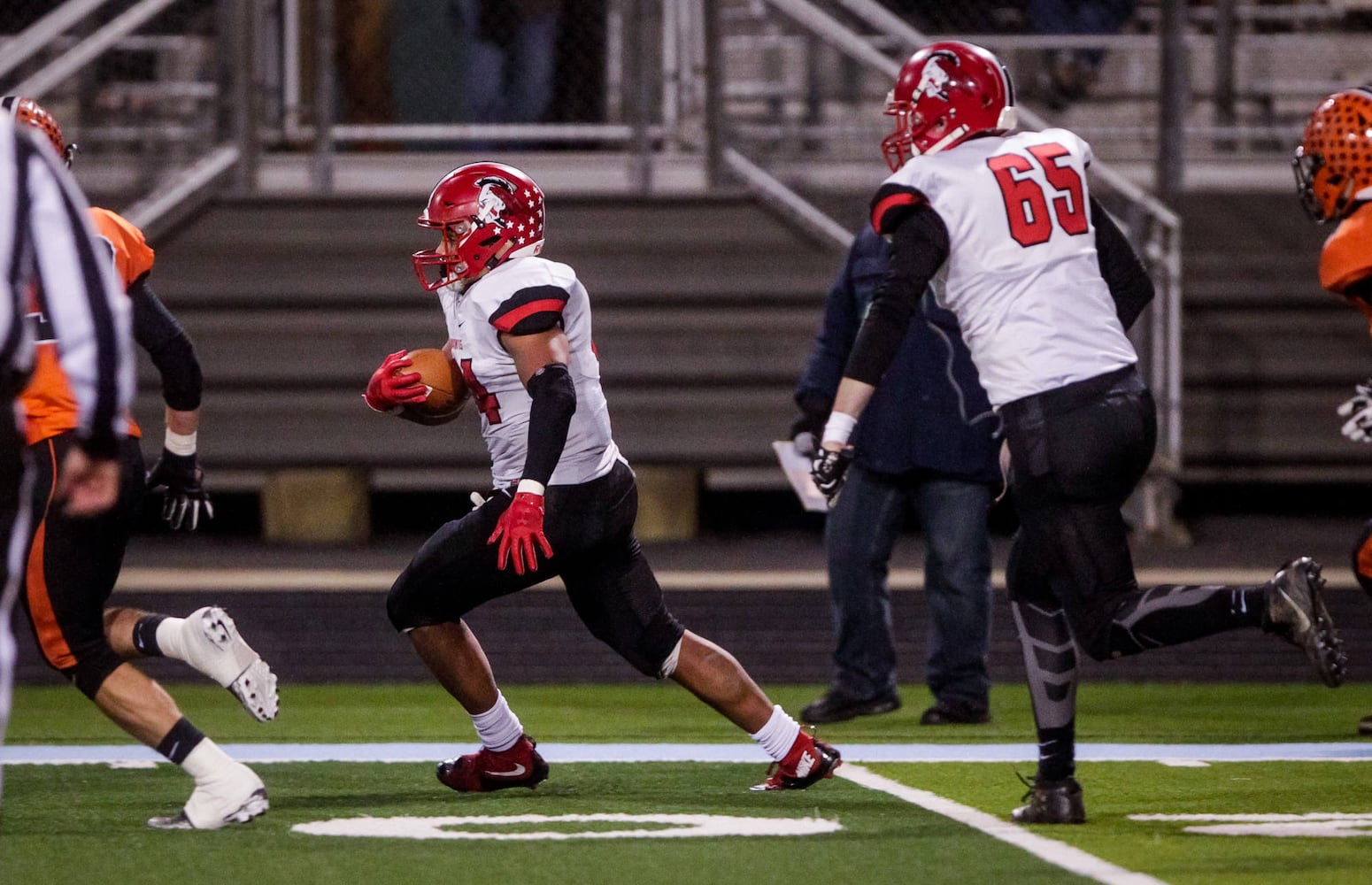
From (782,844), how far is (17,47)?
7.12m

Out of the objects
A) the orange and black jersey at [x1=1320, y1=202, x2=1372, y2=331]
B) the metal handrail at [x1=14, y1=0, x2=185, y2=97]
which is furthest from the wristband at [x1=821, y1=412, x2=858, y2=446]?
the metal handrail at [x1=14, y1=0, x2=185, y2=97]

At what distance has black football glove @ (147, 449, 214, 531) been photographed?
5.21m

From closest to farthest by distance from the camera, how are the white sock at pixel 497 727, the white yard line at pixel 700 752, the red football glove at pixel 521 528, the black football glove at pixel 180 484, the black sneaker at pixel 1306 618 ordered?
the black sneaker at pixel 1306 618, the red football glove at pixel 521 528, the white sock at pixel 497 727, the black football glove at pixel 180 484, the white yard line at pixel 700 752

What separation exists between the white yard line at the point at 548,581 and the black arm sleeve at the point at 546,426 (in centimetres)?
347

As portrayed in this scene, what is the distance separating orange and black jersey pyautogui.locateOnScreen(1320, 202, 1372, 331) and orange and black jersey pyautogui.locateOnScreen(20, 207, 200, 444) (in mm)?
2610

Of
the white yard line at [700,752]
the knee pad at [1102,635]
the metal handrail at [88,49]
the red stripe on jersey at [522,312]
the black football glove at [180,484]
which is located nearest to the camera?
the knee pad at [1102,635]

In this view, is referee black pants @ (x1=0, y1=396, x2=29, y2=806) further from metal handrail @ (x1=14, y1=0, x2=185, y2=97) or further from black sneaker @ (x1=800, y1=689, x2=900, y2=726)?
metal handrail @ (x1=14, y1=0, x2=185, y2=97)

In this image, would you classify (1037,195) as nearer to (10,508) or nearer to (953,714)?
(10,508)

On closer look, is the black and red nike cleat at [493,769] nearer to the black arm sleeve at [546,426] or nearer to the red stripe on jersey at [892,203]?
the black arm sleeve at [546,426]

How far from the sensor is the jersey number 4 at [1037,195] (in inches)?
177

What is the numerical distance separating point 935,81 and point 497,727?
1827 millimetres

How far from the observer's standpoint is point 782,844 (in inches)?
170

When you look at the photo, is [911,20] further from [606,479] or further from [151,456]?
[606,479]

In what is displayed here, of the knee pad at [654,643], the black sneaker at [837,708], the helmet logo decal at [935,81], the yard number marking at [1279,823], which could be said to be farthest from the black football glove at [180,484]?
the yard number marking at [1279,823]
